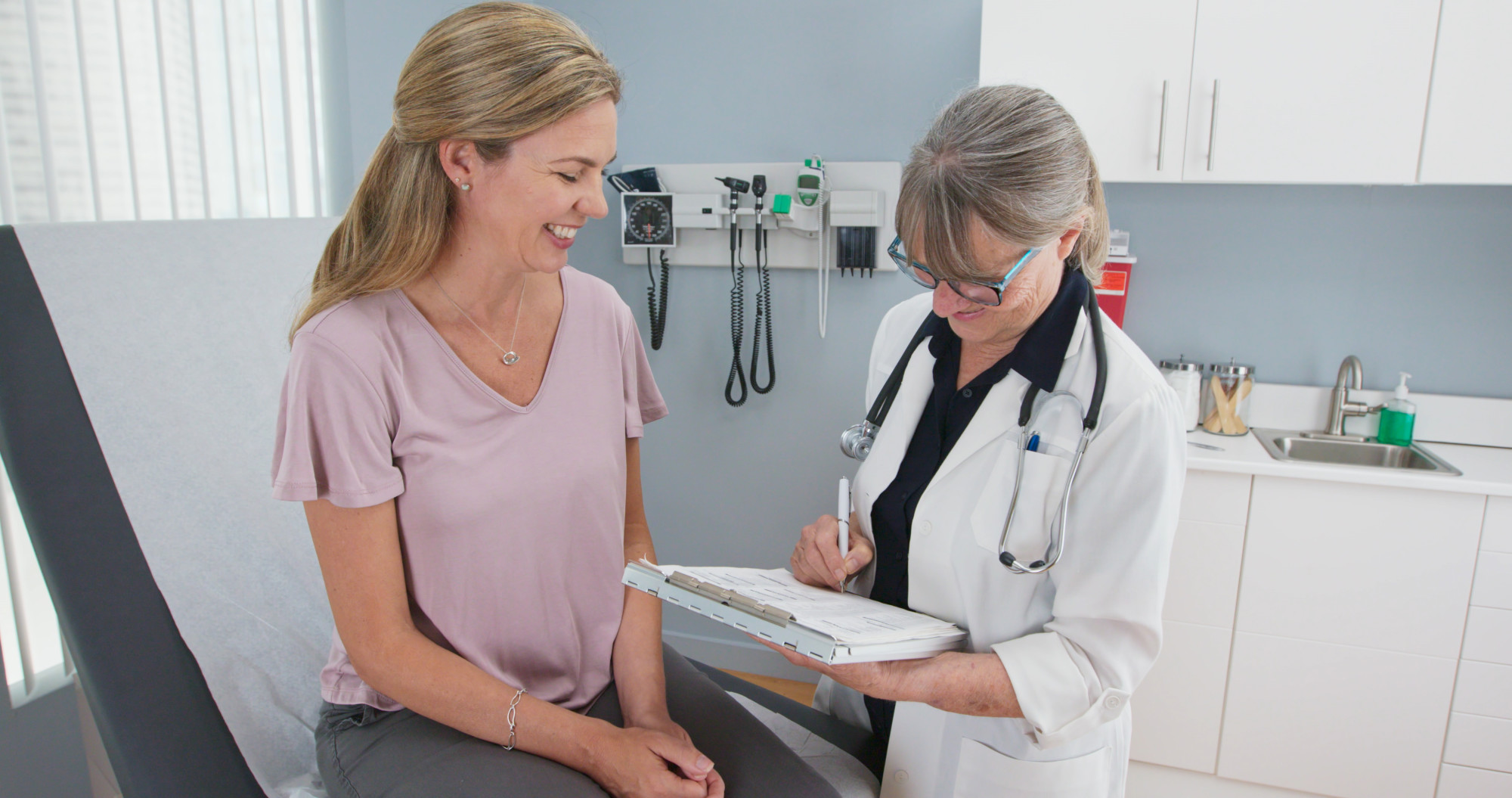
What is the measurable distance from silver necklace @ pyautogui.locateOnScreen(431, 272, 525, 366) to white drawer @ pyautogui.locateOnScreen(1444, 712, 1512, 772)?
2123 mm

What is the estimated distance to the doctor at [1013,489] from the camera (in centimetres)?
98

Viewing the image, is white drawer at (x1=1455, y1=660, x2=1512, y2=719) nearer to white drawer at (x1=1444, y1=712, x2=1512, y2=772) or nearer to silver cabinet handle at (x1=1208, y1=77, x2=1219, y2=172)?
white drawer at (x1=1444, y1=712, x2=1512, y2=772)

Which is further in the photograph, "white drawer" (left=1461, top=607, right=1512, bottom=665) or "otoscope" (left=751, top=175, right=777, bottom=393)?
"otoscope" (left=751, top=175, right=777, bottom=393)

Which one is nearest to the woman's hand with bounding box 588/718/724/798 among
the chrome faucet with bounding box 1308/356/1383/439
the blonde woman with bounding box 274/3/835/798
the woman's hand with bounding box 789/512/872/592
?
the blonde woman with bounding box 274/3/835/798

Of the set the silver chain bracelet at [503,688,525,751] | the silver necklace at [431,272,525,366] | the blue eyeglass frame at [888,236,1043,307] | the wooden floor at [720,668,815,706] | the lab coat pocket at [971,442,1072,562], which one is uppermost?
the blue eyeglass frame at [888,236,1043,307]

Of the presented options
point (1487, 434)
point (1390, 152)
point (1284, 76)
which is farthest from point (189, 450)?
point (1487, 434)

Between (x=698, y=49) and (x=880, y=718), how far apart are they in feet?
6.35

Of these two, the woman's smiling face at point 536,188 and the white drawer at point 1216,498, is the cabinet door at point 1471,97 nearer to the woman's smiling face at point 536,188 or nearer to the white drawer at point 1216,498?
the white drawer at point 1216,498

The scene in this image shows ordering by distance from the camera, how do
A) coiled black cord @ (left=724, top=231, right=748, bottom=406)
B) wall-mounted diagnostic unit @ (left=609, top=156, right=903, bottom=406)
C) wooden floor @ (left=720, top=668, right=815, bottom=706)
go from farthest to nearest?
wooden floor @ (left=720, top=668, right=815, bottom=706)
coiled black cord @ (left=724, top=231, right=748, bottom=406)
wall-mounted diagnostic unit @ (left=609, top=156, right=903, bottom=406)

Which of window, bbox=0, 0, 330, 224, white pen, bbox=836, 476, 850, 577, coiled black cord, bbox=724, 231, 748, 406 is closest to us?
white pen, bbox=836, 476, 850, 577

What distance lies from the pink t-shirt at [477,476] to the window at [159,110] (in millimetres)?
933

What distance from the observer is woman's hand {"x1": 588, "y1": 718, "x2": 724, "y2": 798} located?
1.00m

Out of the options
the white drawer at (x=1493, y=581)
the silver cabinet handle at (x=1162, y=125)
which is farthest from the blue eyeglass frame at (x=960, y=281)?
the white drawer at (x=1493, y=581)

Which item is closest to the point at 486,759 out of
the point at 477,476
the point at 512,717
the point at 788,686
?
the point at 512,717
